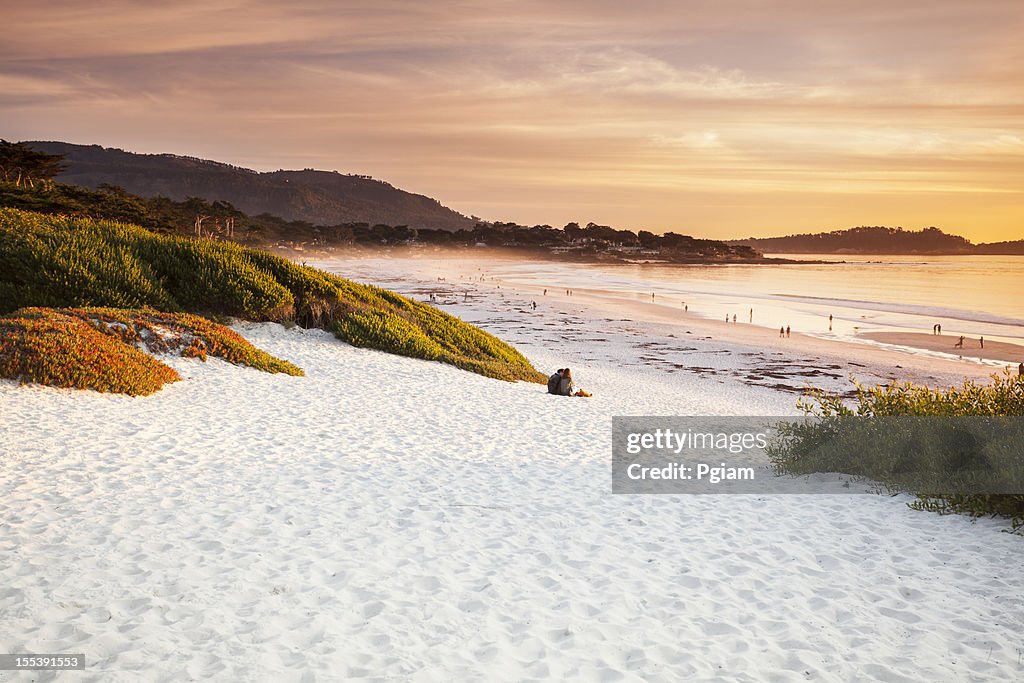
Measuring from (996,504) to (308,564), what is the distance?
861 centimetres

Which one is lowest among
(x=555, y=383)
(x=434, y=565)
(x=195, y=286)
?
(x=434, y=565)

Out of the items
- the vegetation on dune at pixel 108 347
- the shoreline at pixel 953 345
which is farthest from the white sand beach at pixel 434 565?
the shoreline at pixel 953 345

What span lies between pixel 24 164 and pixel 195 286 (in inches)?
2021

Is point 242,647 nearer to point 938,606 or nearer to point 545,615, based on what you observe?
point 545,615

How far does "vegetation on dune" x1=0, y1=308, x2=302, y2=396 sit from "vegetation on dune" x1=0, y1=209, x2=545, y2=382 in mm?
3310

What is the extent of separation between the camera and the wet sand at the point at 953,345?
35625 millimetres

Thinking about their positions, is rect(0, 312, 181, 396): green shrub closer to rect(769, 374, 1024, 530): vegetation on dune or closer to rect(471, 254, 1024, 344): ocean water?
rect(769, 374, 1024, 530): vegetation on dune

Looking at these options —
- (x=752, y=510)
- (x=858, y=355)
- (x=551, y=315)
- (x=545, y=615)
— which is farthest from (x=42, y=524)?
(x=551, y=315)

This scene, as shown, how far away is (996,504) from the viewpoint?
28.7ft

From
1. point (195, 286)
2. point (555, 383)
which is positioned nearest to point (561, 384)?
point (555, 383)

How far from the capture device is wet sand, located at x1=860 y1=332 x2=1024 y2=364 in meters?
35.6

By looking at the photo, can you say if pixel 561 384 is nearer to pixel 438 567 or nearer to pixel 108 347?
pixel 108 347

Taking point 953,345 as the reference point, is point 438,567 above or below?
below

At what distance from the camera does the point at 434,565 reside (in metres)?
7.10
